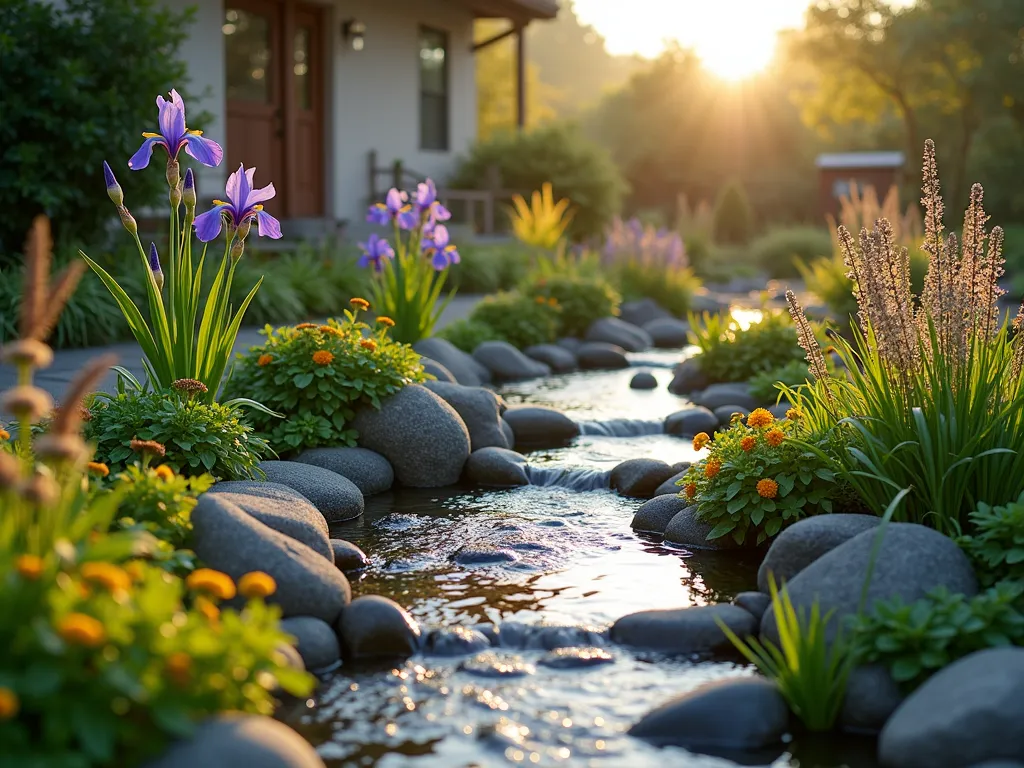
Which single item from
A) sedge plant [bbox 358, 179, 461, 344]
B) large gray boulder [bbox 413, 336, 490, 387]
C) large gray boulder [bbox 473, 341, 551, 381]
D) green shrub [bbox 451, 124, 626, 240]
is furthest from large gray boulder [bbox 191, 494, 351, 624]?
green shrub [bbox 451, 124, 626, 240]

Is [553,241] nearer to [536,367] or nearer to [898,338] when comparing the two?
[536,367]

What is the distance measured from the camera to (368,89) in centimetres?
1569

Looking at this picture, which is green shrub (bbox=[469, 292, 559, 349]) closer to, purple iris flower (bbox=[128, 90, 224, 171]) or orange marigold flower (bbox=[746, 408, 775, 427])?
orange marigold flower (bbox=[746, 408, 775, 427])

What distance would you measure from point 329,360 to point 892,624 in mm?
3338

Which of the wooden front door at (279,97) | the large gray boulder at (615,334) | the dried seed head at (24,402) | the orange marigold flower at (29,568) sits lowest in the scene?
the large gray boulder at (615,334)

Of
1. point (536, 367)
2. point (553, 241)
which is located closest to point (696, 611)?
point (536, 367)

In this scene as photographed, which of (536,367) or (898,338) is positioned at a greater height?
(898,338)

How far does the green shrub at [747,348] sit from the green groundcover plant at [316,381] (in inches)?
139

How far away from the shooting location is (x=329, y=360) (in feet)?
18.9

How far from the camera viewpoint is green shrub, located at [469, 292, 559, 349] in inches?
419

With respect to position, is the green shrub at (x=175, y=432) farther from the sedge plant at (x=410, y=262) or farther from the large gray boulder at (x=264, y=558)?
the sedge plant at (x=410, y=262)

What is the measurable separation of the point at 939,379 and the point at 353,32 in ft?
40.3

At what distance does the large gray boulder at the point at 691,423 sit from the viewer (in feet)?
24.3

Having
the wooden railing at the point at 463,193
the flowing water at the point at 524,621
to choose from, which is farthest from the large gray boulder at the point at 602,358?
the wooden railing at the point at 463,193
